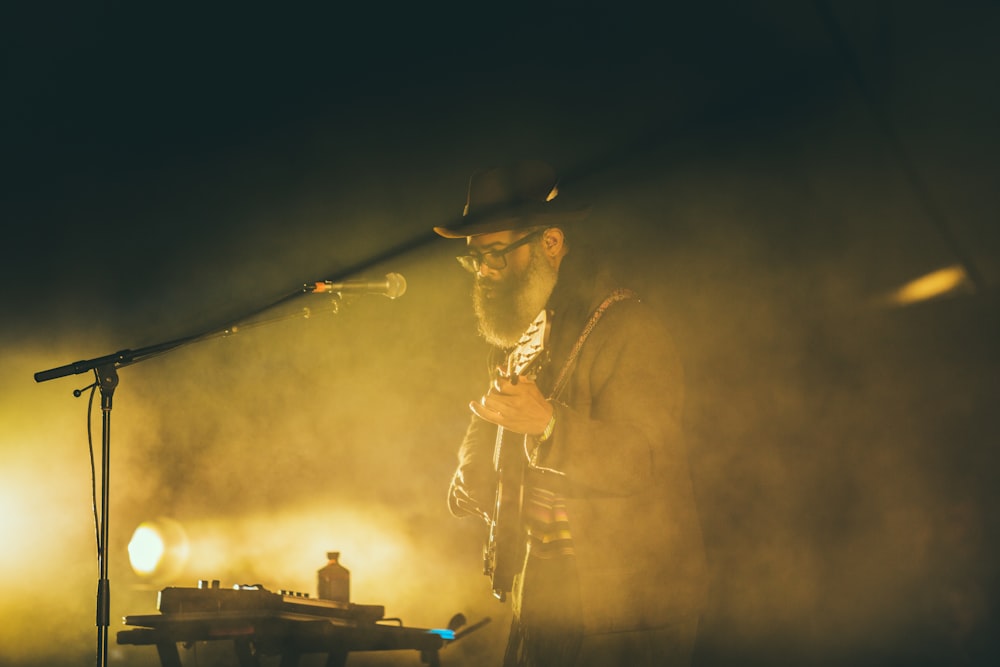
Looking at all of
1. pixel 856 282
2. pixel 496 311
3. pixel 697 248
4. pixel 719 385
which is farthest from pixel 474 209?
pixel 856 282

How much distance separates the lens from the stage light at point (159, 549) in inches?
143

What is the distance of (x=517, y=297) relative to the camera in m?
2.60

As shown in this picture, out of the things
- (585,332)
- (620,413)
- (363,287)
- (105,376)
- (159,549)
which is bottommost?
(159,549)

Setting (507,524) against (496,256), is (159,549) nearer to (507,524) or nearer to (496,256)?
(507,524)

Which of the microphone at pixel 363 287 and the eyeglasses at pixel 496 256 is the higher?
the eyeglasses at pixel 496 256

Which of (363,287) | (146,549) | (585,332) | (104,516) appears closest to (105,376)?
(104,516)

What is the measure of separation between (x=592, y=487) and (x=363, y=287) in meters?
0.94

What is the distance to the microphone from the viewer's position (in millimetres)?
2527

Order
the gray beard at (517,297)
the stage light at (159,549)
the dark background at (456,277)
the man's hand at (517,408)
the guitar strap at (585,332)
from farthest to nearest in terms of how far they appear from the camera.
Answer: the stage light at (159,549)
the gray beard at (517,297)
the dark background at (456,277)
the guitar strap at (585,332)
the man's hand at (517,408)

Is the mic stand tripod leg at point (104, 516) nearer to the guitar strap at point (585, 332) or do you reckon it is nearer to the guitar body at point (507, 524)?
the guitar body at point (507, 524)

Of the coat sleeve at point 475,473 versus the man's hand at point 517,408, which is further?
the coat sleeve at point 475,473

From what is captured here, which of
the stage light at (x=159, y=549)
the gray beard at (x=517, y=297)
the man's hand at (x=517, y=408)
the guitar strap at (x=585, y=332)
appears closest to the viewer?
the man's hand at (x=517, y=408)

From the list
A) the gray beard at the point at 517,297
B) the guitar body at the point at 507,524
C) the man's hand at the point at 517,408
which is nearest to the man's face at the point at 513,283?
the gray beard at the point at 517,297

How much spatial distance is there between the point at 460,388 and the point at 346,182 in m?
1.05
